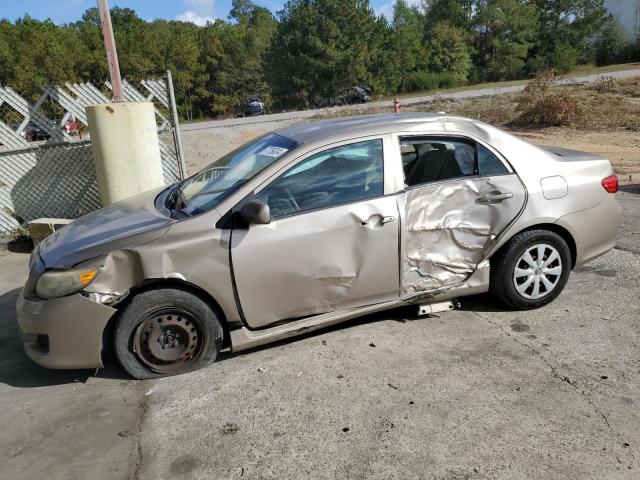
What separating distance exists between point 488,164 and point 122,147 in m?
4.99

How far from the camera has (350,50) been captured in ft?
164

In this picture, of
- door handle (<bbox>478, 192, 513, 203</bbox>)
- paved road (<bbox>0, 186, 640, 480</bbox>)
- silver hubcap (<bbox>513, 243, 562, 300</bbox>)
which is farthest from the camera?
silver hubcap (<bbox>513, 243, 562, 300</bbox>)

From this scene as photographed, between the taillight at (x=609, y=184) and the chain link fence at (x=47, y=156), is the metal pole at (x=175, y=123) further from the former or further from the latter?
the taillight at (x=609, y=184)

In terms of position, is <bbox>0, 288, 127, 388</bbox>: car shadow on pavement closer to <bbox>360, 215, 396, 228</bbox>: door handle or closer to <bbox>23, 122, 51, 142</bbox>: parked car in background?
<bbox>360, 215, 396, 228</bbox>: door handle

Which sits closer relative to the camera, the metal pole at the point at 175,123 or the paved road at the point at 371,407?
the paved road at the point at 371,407

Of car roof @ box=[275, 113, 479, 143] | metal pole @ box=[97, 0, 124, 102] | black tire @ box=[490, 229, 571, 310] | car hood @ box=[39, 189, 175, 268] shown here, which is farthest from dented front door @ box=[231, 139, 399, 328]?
metal pole @ box=[97, 0, 124, 102]

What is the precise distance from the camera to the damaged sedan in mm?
3561

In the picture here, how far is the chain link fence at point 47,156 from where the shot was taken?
757 centimetres

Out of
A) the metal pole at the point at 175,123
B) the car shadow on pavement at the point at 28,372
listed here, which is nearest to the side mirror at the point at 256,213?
the car shadow on pavement at the point at 28,372

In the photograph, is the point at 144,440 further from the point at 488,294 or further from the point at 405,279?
the point at 488,294

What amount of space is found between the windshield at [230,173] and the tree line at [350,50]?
4687 centimetres

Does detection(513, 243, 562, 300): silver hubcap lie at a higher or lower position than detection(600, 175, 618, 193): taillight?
lower

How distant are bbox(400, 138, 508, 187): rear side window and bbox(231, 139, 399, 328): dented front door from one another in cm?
39

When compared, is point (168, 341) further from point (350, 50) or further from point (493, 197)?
point (350, 50)
